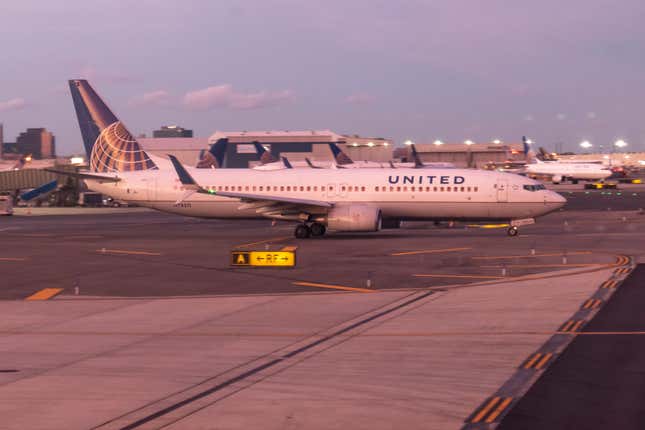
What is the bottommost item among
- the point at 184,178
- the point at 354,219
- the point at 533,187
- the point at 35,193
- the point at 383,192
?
the point at 354,219

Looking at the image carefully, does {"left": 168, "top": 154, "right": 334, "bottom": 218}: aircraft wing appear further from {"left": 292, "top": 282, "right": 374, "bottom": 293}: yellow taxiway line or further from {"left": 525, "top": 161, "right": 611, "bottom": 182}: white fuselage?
{"left": 525, "top": 161, "right": 611, "bottom": 182}: white fuselage

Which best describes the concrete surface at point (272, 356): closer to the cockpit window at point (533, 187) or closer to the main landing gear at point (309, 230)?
the cockpit window at point (533, 187)

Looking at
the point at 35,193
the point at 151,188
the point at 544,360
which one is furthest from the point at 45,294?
the point at 35,193

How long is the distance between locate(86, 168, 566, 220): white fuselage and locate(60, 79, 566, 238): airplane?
2.3 inches

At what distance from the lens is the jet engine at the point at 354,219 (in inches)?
1816

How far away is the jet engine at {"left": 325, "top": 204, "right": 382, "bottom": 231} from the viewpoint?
46.1 metres

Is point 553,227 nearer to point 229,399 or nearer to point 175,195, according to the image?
point 175,195

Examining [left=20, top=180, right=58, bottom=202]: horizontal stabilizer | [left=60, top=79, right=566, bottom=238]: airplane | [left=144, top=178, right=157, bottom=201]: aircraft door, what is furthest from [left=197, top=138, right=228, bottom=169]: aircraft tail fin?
[left=144, top=178, right=157, bottom=201]: aircraft door

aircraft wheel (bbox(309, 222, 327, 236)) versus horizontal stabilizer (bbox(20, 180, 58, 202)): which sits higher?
horizontal stabilizer (bbox(20, 180, 58, 202))

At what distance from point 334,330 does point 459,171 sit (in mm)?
28905

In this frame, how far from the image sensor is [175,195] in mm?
51562

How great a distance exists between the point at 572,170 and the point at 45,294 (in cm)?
12985

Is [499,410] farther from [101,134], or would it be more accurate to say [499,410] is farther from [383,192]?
[101,134]

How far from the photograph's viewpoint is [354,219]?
46.1 metres
